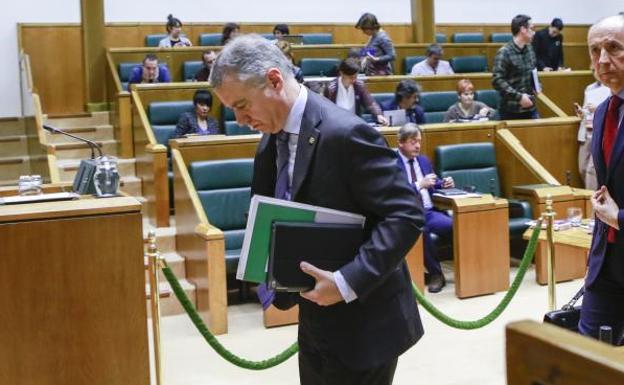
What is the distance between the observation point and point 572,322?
2727 mm

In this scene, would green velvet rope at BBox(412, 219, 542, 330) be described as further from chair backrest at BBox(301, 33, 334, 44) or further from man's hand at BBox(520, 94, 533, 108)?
chair backrest at BBox(301, 33, 334, 44)

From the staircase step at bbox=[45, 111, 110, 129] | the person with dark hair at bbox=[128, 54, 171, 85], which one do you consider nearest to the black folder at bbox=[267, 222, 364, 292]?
the person with dark hair at bbox=[128, 54, 171, 85]

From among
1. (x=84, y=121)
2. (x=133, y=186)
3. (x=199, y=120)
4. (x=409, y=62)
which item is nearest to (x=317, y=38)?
(x=409, y=62)

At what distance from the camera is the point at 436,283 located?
5191 mm

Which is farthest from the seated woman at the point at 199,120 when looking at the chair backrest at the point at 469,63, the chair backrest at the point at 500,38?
the chair backrest at the point at 500,38

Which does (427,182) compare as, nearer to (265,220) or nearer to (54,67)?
(265,220)

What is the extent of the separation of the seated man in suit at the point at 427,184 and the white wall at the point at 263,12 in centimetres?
507

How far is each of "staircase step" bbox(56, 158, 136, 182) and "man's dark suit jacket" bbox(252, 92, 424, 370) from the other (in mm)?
4641

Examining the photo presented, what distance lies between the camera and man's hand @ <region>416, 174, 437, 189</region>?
16.9ft

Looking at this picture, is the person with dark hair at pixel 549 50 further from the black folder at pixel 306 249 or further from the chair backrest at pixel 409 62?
the black folder at pixel 306 249

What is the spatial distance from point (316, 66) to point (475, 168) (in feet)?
9.59

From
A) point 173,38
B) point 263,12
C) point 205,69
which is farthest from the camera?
point 263,12

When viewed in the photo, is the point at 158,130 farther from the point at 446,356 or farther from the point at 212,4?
the point at 212,4

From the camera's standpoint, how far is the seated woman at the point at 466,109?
6.41 metres
